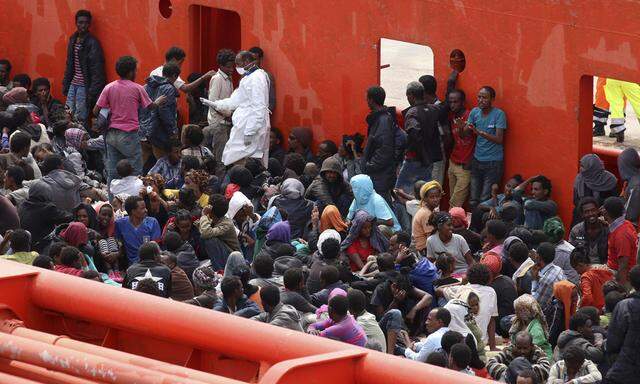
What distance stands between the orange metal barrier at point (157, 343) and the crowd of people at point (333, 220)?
11.6 ft

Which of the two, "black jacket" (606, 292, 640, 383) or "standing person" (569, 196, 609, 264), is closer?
"black jacket" (606, 292, 640, 383)

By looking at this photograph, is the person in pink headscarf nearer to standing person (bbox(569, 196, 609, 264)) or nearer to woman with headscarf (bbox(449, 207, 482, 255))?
standing person (bbox(569, 196, 609, 264))

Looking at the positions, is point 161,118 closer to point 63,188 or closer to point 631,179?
point 63,188

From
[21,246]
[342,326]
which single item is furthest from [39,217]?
[342,326]

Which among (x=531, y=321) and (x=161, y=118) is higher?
(x=161, y=118)

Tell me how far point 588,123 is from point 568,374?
493 centimetres

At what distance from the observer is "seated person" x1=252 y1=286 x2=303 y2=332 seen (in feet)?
31.1

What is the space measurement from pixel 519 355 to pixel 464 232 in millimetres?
3120

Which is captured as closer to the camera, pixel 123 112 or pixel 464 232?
pixel 464 232

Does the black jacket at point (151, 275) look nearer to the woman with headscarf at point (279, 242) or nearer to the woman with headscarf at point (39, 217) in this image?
the woman with headscarf at point (279, 242)

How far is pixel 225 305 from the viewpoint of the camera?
403 inches

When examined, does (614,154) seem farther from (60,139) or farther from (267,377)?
(267,377)

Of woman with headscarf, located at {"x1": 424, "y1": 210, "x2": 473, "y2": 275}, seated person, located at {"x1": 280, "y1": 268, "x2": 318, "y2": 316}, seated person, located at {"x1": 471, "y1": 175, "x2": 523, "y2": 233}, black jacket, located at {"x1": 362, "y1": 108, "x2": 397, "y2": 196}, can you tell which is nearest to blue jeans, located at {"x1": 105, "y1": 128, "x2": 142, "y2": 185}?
black jacket, located at {"x1": 362, "y1": 108, "x2": 397, "y2": 196}

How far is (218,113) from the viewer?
15531mm
